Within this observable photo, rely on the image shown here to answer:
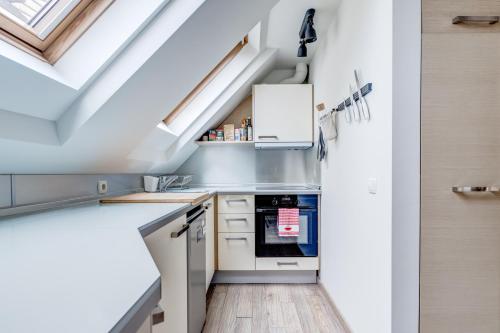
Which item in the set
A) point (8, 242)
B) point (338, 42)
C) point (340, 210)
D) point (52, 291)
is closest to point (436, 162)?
point (340, 210)

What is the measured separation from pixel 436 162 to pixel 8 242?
5.43 ft

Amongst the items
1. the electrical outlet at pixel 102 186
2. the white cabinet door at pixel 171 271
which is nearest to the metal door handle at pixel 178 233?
the white cabinet door at pixel 171 271

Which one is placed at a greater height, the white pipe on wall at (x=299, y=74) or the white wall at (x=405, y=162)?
the white pipe on wall at (x=299, y=74)

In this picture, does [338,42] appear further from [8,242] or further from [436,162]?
[8,242]

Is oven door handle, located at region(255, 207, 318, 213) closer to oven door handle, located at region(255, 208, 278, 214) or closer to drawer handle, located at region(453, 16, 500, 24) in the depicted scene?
oven door handle, located at region(255, 208, 278, 214)

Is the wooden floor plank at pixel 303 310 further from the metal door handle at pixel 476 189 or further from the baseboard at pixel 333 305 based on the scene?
the metal door handle at pixel 476 189

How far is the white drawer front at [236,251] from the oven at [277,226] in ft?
0.23

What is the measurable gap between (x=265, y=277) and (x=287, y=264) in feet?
0.86

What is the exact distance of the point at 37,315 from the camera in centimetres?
34

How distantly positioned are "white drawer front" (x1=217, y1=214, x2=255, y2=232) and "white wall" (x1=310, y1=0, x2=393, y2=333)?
2.46 feet

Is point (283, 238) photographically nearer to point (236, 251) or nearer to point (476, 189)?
point (236, 251)

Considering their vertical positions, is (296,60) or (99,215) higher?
(296,60)

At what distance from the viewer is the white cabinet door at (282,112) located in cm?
303

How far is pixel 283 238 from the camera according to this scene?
8.80ft
